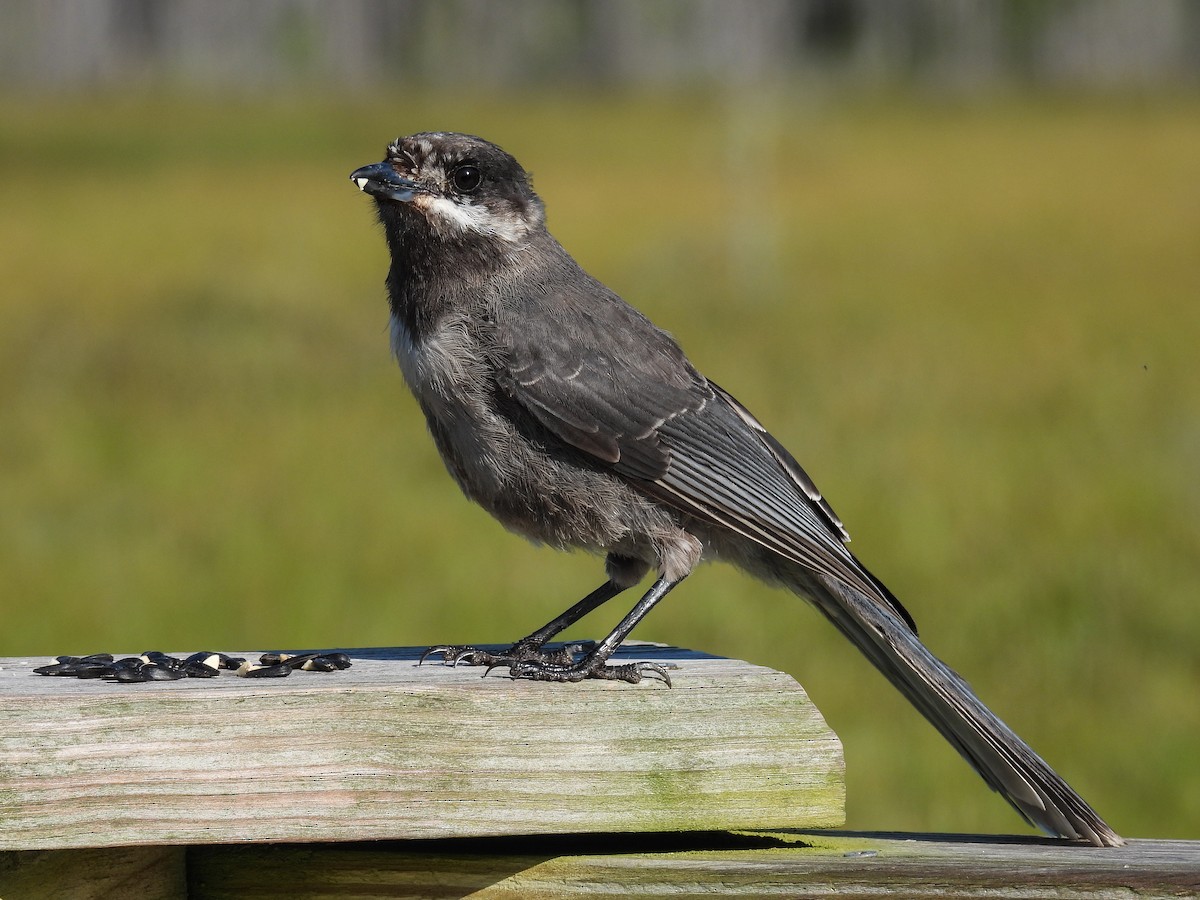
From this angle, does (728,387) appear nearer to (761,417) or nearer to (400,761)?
(761,417)

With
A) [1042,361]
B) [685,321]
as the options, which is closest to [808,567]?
[1042,361]

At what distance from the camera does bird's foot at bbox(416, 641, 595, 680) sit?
13.1 feet

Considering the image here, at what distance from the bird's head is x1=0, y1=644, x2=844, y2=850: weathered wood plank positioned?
183cm

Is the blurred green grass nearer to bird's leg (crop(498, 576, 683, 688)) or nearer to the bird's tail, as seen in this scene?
the bird's tail

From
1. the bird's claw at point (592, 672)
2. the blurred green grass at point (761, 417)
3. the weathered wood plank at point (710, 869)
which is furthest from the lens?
the blurred green grass at point (761, 417)

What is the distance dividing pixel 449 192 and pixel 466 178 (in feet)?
0.24

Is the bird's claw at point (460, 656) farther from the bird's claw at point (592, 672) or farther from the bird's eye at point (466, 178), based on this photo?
the bird's eye at point (466, 178)

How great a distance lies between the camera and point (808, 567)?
4258 millimetres

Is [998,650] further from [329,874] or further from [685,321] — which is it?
[685,321]

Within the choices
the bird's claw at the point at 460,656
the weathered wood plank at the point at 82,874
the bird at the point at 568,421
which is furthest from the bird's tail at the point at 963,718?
the weathered wood plank at the point at 82,874

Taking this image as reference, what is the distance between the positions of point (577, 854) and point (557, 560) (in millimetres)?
7213

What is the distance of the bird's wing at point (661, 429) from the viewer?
4.35 metres

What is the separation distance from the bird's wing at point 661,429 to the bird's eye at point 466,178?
442 mm

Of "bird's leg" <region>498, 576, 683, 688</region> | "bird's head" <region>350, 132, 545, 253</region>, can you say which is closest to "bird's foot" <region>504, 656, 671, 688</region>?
"bird's leg" <region>498, 576, 683, 688</region>
